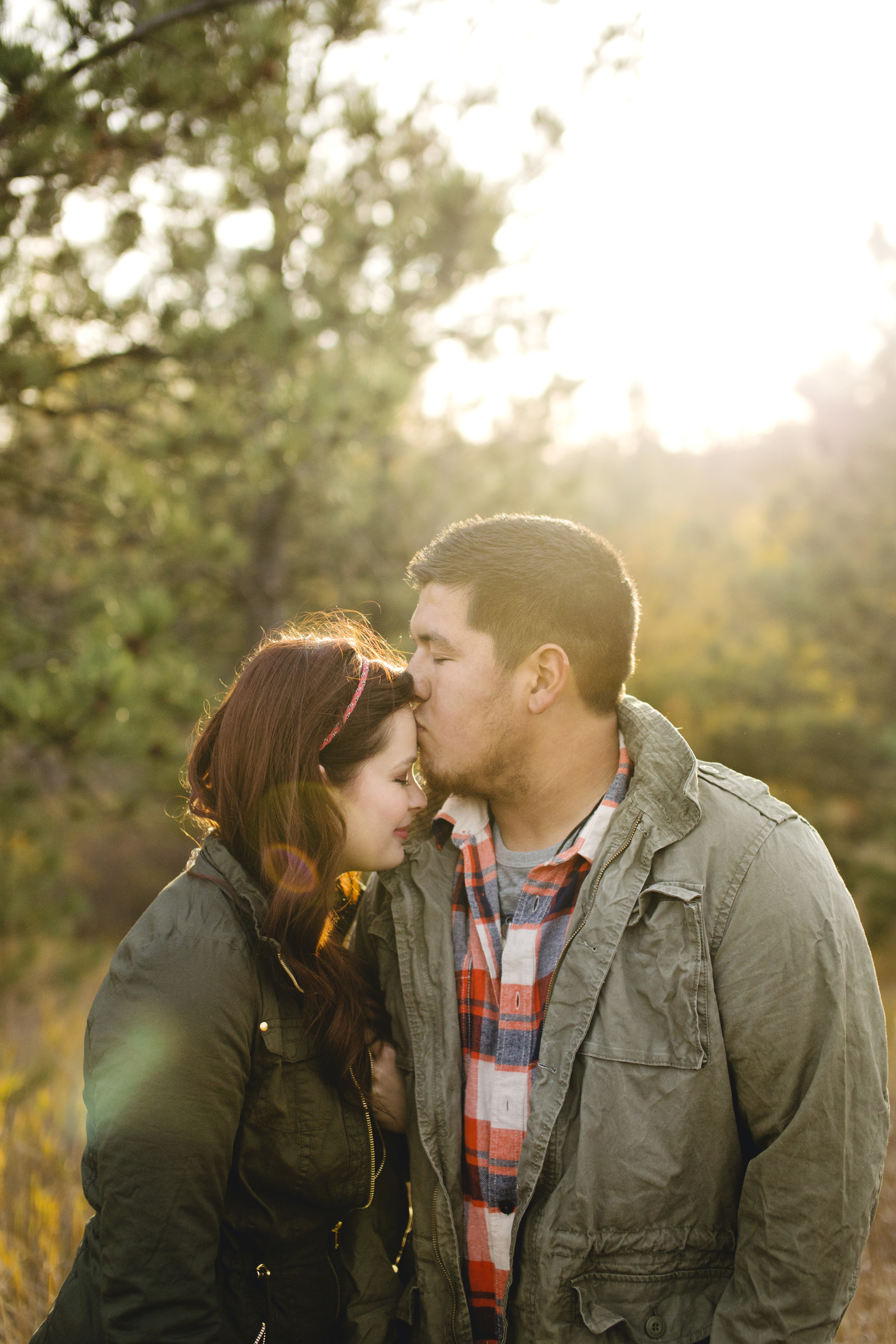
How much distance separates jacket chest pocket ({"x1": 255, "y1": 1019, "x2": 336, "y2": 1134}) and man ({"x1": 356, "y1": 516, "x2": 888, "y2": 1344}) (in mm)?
256

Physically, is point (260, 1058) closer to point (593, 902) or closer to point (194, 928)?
point (194, 928)

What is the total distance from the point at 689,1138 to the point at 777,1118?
174 millimetres

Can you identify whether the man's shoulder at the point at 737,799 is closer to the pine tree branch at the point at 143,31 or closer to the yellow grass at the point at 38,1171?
the yellow grass at the point at 38,1171

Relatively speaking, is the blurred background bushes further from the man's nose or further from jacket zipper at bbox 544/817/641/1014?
jacket zipper at bbox 544/817/641/1014

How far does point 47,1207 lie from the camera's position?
288 centimetres

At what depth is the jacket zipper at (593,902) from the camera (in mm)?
1874

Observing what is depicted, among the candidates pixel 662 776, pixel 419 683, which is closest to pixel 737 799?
pixel 662 776

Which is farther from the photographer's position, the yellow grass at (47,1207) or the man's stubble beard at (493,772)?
the yellow grass at (47,1207)

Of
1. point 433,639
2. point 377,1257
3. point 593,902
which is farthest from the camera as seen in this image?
point 433,639

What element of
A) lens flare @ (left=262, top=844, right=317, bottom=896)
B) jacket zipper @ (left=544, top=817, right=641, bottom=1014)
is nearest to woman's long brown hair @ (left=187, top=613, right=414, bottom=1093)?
lens flare @ (left=262, top=844, right=317, bottom=896)

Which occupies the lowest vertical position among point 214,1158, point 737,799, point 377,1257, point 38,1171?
point 38,1171

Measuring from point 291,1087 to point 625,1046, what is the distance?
0.69 m

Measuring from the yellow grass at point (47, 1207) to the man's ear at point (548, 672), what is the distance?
2.23 metres

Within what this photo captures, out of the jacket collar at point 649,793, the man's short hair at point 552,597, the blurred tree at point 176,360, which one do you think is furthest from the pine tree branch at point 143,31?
the jacket collar at point 649,793
